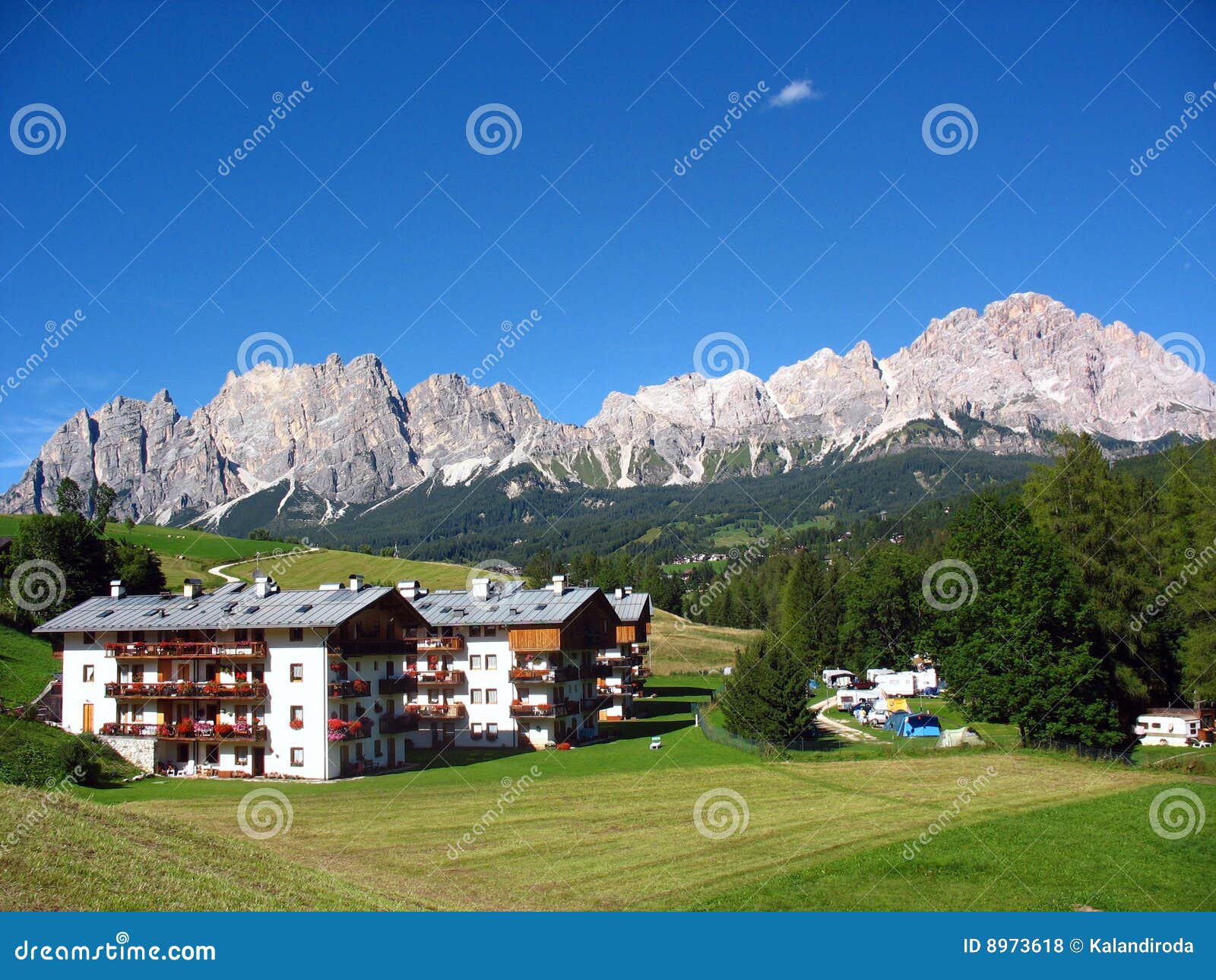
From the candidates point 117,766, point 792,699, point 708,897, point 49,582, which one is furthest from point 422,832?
point 49,582

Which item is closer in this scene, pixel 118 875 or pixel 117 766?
pixel 118 875

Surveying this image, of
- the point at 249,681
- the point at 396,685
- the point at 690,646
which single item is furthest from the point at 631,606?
the point at 690,646

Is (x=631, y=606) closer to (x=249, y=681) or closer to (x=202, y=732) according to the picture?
(x=249, y=681)

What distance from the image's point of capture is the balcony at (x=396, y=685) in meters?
50.7

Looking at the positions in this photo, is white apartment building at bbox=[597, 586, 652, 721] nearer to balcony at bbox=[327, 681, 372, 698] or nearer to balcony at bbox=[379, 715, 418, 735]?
balcony at bbox=[379, 715, 418, 735]

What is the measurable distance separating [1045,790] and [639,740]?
26.0m

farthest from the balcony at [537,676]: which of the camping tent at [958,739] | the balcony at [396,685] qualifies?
the camping tent at [958,739]

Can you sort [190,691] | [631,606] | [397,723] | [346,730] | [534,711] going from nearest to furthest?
[346,730] → [190,691] → [397,723] → [534,711] → [631,606]

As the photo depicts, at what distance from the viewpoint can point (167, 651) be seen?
4941cm

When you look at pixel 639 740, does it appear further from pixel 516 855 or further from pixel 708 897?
pixel 708 897

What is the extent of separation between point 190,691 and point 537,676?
19.3 metres

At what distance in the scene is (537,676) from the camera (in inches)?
2226

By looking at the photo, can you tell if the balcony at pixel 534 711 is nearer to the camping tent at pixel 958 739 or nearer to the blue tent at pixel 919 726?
the blue tent at pixel 919 726

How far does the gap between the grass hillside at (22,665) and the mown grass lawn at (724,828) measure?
535 inches
